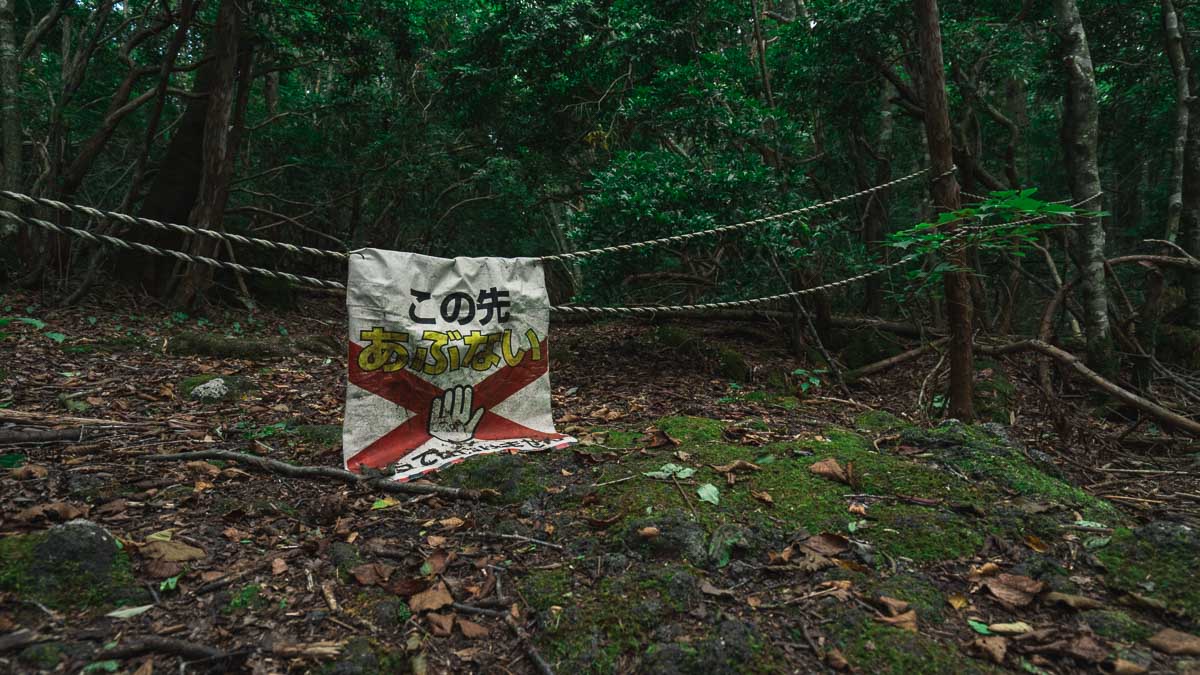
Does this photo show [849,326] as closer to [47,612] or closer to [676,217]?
[676,217]

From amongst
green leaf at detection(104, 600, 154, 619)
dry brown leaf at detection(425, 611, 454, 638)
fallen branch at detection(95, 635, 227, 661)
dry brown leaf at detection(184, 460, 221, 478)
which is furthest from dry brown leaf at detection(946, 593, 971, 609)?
dry brown leaf at detection(184, 460, 221, 478)

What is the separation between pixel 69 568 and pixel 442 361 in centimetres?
154

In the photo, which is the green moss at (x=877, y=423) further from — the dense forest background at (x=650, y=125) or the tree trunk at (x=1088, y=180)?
the tree trunk at (x=1088, y=180)

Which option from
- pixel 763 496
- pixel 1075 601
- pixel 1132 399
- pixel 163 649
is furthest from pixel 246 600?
pixel 1132 399

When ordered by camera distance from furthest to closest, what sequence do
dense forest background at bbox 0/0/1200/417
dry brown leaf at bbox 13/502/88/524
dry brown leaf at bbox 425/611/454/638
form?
1. dense forest background at bbox 0/0/1200/417
2. dry brown leaf at bbox 13/502/88/524
3. dry brown leaf at bbox 425/611/454/638

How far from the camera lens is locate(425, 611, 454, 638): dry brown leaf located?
180cm

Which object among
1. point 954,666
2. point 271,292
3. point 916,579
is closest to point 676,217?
point 916,579

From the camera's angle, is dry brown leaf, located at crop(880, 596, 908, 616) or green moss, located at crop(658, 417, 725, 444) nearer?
dry brown leaf, located at crop(880, 596, 908, 616)

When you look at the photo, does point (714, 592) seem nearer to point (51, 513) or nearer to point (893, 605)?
point (893, 605)

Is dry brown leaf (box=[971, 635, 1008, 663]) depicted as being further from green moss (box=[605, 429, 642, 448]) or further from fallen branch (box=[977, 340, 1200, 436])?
fallen branch (box=[977, 340, 1200, 436])

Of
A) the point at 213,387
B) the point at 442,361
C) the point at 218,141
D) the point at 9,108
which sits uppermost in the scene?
the point at 9,108

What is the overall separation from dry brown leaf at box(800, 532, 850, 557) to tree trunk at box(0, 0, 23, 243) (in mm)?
9710

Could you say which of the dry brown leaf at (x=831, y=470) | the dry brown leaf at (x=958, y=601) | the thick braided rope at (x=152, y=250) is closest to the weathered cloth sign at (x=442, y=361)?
the thick braided rope at (x=152, y=250)

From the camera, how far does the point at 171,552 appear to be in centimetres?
202
